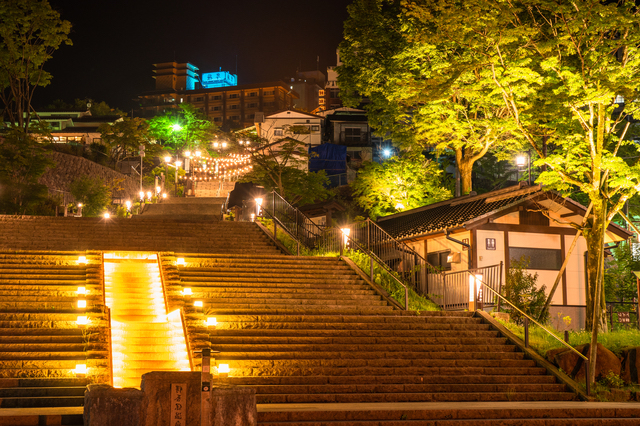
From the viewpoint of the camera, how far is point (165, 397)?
21.1 feet

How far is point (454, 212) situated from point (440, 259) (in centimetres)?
188

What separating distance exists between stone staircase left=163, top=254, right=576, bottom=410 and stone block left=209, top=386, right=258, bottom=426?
8.56ft

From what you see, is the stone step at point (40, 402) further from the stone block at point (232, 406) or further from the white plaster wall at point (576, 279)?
the white plaster wall at point (576, 279)

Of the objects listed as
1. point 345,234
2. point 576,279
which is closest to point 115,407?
point 345,234

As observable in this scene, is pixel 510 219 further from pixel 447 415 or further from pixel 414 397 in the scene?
pixel 447 415

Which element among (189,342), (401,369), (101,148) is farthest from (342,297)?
(101,148)

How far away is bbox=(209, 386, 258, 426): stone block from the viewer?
6.47 m

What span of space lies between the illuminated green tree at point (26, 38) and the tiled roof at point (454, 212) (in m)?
20.4

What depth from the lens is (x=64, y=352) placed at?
9.67 metres

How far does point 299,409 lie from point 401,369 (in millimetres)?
3059

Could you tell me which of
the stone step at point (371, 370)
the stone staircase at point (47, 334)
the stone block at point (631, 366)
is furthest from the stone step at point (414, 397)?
the stone staircase at point (47, 334)

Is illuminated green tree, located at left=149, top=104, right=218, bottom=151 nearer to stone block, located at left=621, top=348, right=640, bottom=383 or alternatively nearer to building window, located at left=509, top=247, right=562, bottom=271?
building window, located at left=509, top=247, right=562, bottom=271

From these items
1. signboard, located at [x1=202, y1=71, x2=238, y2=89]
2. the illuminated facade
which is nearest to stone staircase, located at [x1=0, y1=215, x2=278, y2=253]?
the illuminated facade

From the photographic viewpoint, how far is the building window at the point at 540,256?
19.1 m
